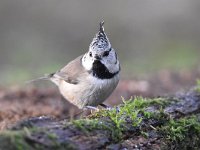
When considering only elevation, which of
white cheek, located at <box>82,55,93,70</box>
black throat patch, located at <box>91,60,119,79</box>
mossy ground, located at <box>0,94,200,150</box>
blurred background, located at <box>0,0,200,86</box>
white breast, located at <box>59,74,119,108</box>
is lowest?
mossy ground, located at <box>0,94,200,150</box>

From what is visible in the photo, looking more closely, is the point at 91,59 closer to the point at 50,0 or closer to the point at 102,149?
the point at 102,149

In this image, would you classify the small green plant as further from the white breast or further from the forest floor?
the white breast

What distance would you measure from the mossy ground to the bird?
0.68 meters

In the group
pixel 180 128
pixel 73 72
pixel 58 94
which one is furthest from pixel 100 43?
pixel 58 94

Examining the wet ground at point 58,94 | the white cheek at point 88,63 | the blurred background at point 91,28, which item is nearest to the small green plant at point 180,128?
the white cheek at point 88,63

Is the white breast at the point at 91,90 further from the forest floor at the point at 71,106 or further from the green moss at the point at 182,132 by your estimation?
the green moss at the point at 182,132

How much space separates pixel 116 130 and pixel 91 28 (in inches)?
455

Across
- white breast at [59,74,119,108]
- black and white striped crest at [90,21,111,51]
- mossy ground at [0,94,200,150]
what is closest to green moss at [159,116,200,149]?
mossy ground at [0,94,200,150]

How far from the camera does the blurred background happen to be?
14398mm

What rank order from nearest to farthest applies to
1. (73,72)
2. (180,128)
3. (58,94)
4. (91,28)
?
(180,128) < (73,72) < (58,94) < (91,28)

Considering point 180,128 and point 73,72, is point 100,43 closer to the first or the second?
point 73,72

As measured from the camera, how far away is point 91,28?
15.4 meters

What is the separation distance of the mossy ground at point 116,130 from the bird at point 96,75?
2.23ft

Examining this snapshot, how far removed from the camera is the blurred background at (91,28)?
14.4m
